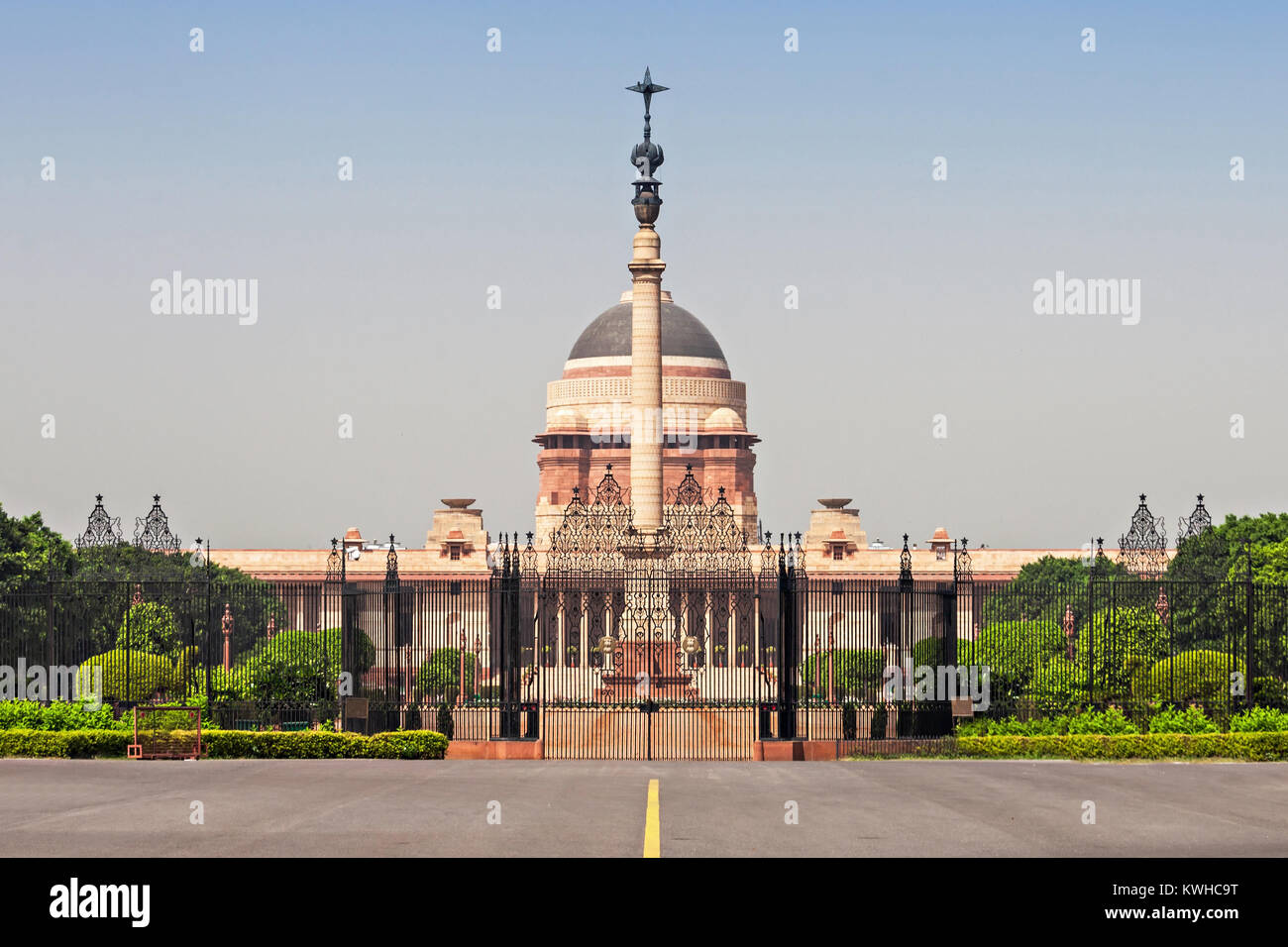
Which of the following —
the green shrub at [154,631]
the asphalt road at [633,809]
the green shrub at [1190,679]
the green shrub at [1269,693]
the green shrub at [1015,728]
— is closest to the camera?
the asphalt road at [633,809]

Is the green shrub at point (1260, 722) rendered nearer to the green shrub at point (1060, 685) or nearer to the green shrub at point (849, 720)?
the green shrub at point (1060, 685)

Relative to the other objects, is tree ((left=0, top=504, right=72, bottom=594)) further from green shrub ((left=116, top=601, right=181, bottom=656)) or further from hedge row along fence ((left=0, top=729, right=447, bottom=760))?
hedge row along fence ((left=0, top=729, right=447, bottom=760))

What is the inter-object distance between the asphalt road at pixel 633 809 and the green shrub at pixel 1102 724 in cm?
410

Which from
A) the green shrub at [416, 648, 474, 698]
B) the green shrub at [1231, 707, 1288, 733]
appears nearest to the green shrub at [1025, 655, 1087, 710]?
the green shrub at [1231, 707, 1288, 733]

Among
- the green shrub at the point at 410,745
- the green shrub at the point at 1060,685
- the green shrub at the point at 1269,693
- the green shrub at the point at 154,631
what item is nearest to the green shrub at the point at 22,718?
the green shrub at the point at 410,745

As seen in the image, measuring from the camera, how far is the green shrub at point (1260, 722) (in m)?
31.4

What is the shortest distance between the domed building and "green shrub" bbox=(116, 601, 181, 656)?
5829cm

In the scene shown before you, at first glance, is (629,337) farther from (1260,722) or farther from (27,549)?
(1260,722)

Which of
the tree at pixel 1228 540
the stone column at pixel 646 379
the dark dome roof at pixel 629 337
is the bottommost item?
the tree at pixel 1228 540

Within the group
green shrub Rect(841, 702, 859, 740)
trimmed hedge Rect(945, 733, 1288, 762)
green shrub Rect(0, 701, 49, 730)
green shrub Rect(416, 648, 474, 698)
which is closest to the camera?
trimmed hedge Rect(945, 733, 1288, 762)

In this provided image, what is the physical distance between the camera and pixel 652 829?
59.2 feet

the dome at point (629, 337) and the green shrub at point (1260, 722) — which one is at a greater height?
the dome at point (629, 337)

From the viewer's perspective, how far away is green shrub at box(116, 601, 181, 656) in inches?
1592
